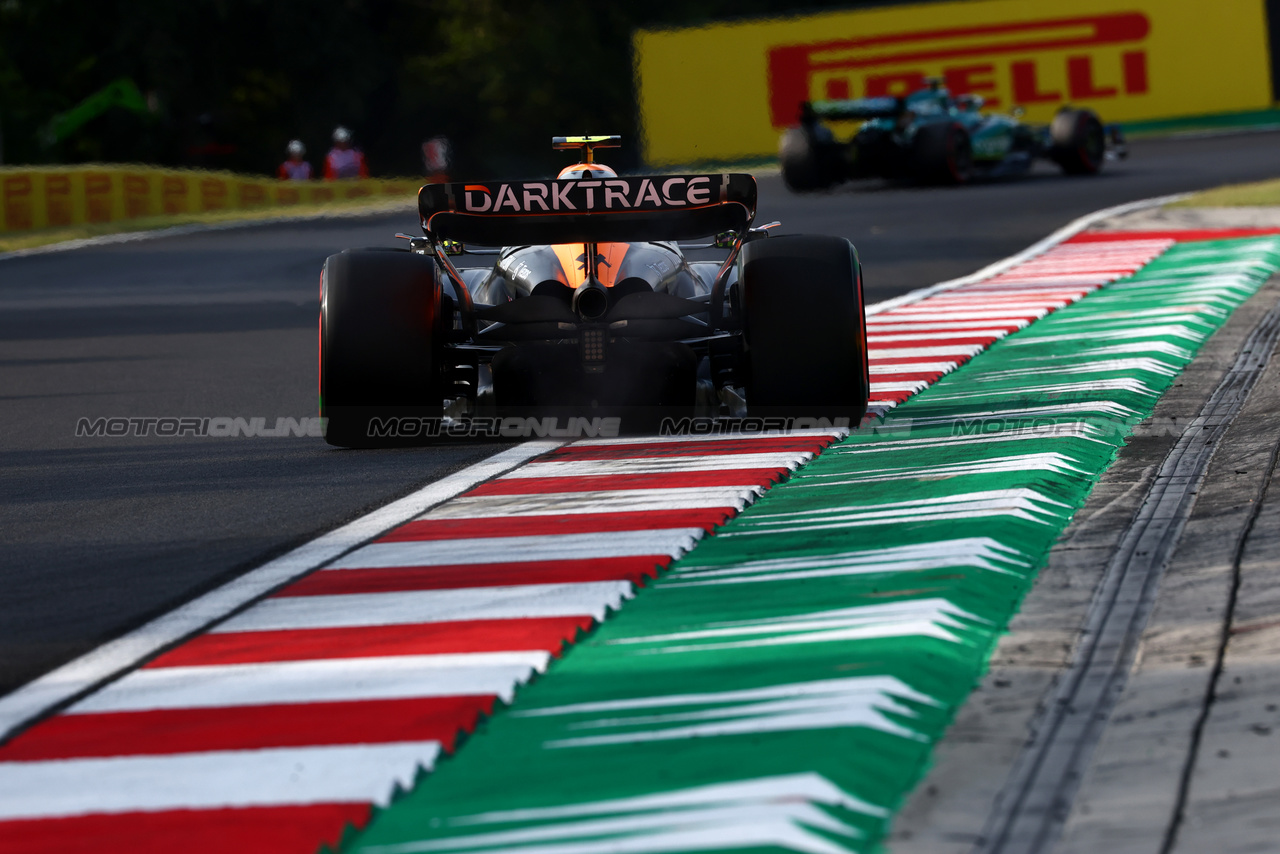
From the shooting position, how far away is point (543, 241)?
25.8 ft

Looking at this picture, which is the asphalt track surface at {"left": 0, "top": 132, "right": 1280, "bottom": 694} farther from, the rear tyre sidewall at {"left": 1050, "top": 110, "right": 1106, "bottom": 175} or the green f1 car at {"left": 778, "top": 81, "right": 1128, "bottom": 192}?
the rear tyre sidewall at {"left": 1050, "top": 110, "right": 1106, "bottom": 175}

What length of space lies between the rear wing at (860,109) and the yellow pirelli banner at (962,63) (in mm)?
10273

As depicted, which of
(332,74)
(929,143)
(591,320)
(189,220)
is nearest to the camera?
(591,320)

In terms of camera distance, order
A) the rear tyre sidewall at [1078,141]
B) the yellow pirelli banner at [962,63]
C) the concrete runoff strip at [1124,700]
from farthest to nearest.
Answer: the yellow pirelli banner at [962,63] → the rear tyre sidewall at [1078,141] → the concrete runoff strip at [1124,700]

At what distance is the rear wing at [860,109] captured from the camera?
2570 centimetres

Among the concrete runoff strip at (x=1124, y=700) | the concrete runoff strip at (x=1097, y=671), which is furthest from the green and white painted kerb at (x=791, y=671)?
the concrete runoff strip at (x=1097, y=671)

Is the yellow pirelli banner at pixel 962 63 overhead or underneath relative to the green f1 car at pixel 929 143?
overhead

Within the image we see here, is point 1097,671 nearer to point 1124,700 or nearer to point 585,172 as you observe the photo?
point 1124,700

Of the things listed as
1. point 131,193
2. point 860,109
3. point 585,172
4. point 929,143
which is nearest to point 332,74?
point 131,193

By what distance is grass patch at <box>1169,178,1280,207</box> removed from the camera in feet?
63.3

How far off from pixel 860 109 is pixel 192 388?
55.3ft

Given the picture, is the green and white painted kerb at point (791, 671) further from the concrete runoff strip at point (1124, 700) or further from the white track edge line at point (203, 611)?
the white track edge line at point (203, 611)

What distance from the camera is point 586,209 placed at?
774 centimetres

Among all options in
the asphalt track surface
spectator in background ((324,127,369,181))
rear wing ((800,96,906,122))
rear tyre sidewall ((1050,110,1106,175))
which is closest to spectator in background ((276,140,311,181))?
spectator in background ((324,127,369,181))
